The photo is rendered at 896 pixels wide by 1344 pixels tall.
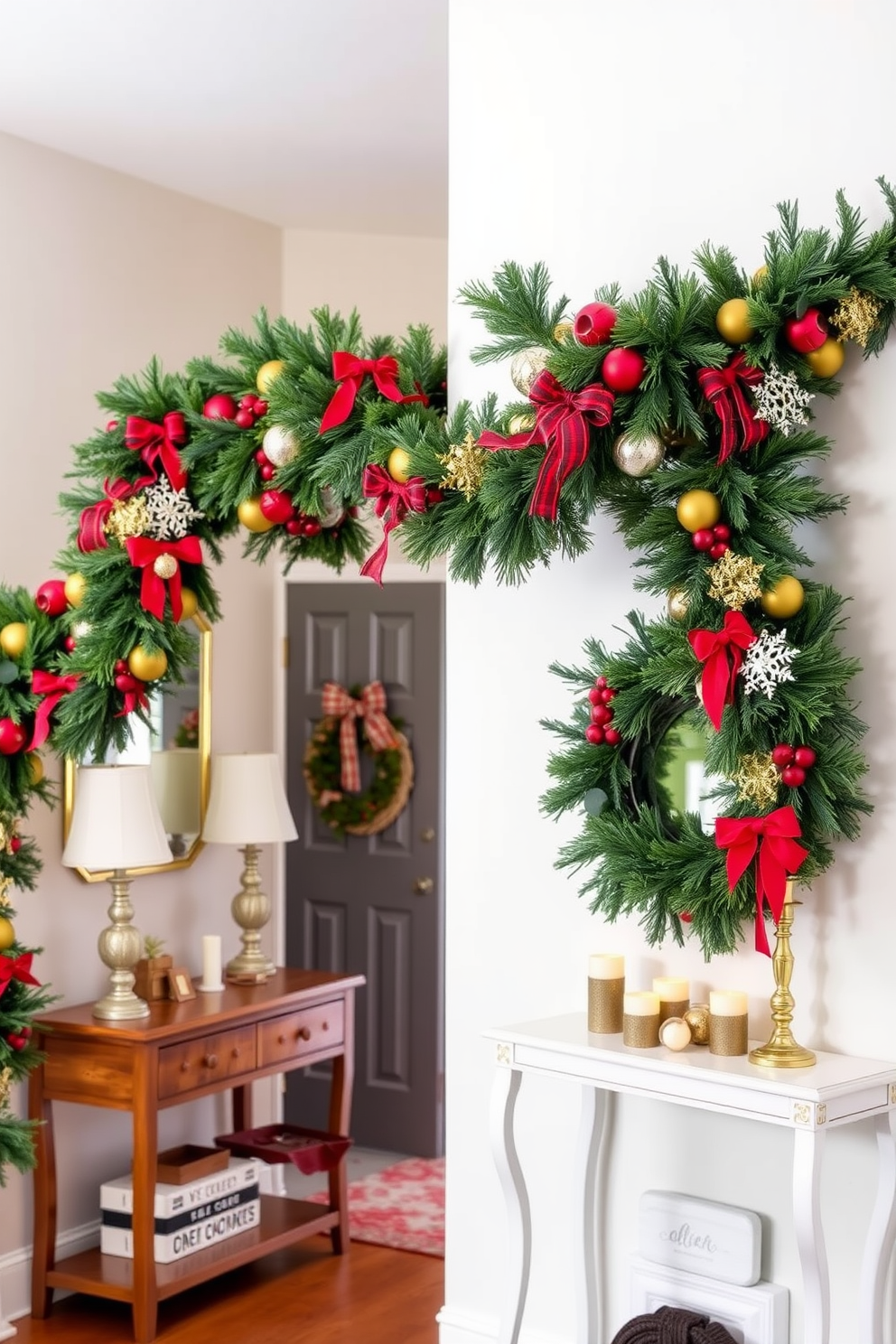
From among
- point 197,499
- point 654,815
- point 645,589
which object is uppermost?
point 197,499

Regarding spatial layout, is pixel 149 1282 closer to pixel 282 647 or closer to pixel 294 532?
pixel 294 532

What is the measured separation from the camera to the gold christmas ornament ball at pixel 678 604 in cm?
235

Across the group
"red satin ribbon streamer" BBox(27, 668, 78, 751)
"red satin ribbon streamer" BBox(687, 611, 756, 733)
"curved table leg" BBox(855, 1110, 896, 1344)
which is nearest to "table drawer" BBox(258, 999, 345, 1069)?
"red satin ribbon streamer" BBox(27, 668, 78, 751)

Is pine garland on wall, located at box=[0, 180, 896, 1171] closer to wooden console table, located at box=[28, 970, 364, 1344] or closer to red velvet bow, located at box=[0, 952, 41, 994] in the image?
red velvet bow, located at box=[0, 952, 41, 994]

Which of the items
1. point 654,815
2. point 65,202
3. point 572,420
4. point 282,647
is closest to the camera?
point 572,420

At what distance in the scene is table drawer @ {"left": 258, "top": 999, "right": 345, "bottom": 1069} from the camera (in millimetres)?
3861

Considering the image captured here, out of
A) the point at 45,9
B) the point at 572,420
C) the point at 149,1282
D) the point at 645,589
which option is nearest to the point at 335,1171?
the point at 149,1282

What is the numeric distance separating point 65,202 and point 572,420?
2173mm

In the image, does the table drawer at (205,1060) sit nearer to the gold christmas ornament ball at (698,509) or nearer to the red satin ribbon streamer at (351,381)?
the red satin ribbon streamer at (351,381)

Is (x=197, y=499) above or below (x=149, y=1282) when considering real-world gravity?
above

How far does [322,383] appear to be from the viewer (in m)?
2.67

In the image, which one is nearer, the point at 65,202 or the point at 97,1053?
the point at 97,1053

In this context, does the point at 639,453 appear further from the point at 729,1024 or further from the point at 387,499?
the point at 729,1024

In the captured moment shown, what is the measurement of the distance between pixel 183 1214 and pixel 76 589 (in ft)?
5.26
